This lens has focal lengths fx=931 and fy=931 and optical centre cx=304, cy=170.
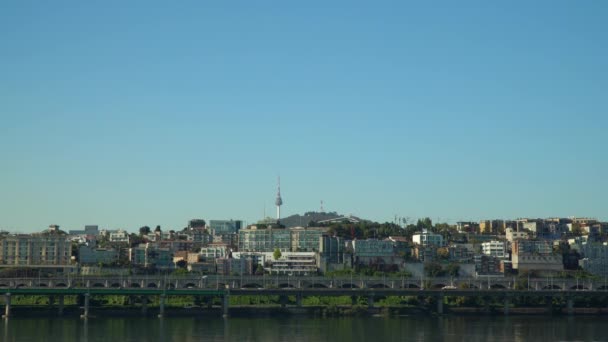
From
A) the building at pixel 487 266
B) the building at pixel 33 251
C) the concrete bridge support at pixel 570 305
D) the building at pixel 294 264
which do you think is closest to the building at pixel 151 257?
the building at pixel 33 251

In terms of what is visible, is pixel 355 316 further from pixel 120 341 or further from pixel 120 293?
pixel 120 341

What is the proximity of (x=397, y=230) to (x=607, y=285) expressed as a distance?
174 ft

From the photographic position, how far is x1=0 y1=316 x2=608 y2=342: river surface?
57562 millimetres

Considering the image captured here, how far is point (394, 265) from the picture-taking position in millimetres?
116125

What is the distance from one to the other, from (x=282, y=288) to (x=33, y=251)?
1687 inches

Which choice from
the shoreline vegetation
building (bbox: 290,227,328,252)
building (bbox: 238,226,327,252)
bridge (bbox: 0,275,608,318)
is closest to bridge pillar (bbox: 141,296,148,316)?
bridge (bbox: 0,275,608,318)

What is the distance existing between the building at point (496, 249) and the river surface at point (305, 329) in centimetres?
4948

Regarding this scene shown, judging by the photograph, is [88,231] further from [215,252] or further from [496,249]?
[496,249]

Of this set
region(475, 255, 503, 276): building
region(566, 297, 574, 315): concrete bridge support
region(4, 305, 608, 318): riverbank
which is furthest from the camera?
region(475, 255, 503, 276): building

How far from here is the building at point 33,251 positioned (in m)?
113

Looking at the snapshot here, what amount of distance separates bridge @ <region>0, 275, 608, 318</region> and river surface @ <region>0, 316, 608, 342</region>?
4280 millimetres

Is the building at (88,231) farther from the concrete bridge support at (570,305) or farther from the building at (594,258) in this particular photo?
the concrete bridge support at (570,305)

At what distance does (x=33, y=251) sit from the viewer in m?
113

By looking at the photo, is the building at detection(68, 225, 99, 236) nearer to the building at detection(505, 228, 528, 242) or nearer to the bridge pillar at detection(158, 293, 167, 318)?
the building at detection(505, 228, 528, 242)
